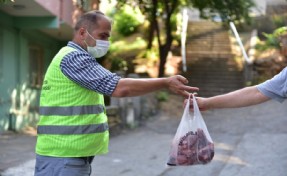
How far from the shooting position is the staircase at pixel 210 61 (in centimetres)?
1757

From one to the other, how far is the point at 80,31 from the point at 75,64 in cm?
28

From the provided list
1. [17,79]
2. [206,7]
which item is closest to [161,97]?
[206,7]

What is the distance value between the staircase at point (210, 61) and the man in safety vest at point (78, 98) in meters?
14.0

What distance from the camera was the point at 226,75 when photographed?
60.1ft

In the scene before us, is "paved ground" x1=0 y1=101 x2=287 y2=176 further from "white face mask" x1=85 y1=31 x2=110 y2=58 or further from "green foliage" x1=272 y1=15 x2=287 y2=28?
"green foliage" x1=272 y1=15 x2=287 y2=28

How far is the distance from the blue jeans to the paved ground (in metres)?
3.86

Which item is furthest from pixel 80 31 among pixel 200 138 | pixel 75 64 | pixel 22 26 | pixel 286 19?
pixel 286 19

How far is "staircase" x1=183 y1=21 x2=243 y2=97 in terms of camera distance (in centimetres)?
1757

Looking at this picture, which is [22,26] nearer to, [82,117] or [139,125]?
[139,125]

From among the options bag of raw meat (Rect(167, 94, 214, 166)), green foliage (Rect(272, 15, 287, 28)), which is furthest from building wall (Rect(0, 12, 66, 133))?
green foliage (Rect(272, 15, 287, 28))

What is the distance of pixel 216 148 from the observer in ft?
30.9

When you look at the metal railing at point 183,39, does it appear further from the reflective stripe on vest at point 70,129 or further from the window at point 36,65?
the reflective stripe on vest at point 70,129

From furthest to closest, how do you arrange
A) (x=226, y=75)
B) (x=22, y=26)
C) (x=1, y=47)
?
(x=226, y=75)
(x=22, y=26)
(x=1, y=47)

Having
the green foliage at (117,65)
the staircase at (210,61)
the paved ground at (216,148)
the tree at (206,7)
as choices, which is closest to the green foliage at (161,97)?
the paved ground at (216,148)
